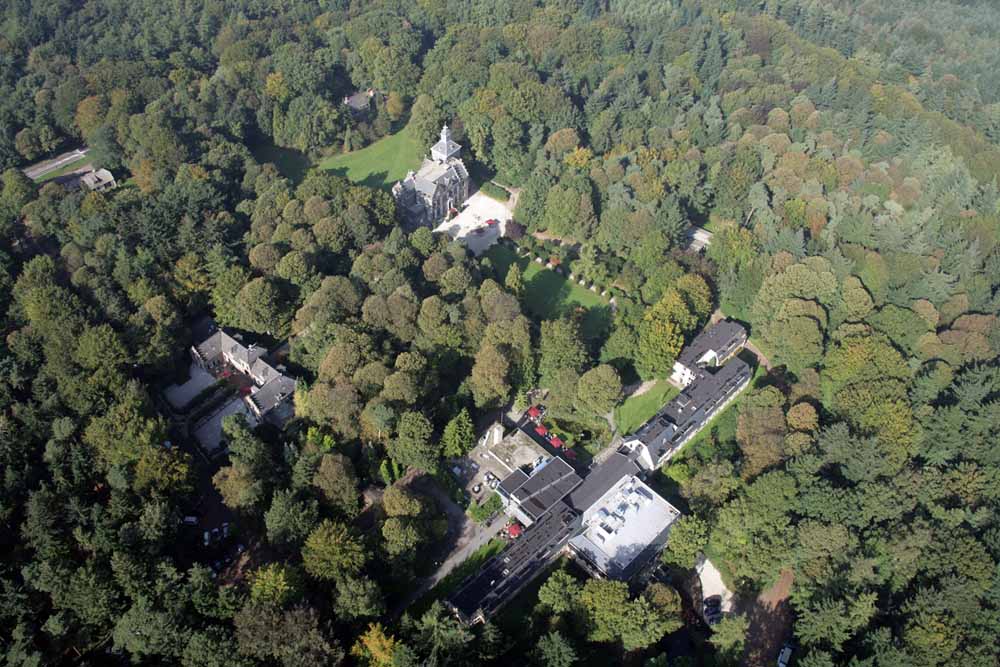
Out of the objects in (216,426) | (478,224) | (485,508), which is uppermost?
(478,224)

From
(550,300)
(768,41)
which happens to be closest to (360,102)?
(550,300)

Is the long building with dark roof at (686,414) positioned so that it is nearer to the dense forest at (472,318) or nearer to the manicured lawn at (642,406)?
the dense forest at (472,318)

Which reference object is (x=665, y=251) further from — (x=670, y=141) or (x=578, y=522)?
(x=578, y=522)

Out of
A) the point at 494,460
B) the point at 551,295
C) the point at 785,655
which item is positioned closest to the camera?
the point at 785,655

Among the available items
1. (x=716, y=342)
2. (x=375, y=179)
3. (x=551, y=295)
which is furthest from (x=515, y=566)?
(x=375, y=179)

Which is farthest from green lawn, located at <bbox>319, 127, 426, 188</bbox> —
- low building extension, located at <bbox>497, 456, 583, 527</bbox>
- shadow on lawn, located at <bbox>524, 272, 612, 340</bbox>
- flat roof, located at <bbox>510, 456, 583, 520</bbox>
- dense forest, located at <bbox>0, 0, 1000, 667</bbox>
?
flat roof, located at <bbox>510, 456, 583, 520</bbox>

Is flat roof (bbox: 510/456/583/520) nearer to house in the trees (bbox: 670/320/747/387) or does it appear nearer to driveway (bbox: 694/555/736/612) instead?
driveway (bbox: 694/555/736/612)

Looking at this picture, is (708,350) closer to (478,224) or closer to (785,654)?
(785,654)

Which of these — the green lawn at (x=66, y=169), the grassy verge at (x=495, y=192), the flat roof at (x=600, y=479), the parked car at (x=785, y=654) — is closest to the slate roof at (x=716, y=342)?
the flat roof at (x=600, y=479)
